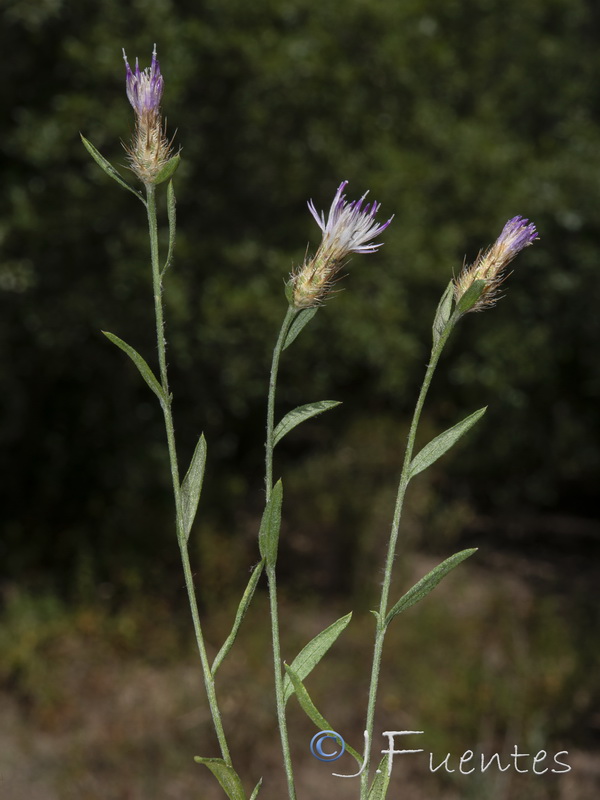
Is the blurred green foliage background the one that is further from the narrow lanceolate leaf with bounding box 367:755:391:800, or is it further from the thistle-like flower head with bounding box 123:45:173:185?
the narrow lanceolate leaf with bounding box 367:755:391:800

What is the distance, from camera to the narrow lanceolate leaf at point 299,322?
0.70 metres

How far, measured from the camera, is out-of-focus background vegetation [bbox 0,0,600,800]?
4355 millimetres

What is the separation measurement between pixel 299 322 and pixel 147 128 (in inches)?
6.6

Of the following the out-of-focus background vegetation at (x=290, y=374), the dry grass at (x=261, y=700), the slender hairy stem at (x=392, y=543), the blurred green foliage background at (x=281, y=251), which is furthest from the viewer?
the blurred green foliage background at (x=281, y=251)

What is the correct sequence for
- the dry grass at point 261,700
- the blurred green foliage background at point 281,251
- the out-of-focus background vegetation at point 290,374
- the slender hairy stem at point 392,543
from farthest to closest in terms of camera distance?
1. the blurred green foliage background at point 281,251
2. the out-of-focus background vegetation at point 290,374
3. the dry grass at point 261,700
4. the slender hairy stem at point 392,543

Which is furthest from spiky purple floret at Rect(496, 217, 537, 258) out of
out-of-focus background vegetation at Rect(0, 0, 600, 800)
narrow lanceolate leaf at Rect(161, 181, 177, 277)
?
out-of-focus background vegetation at Rect(0, 0, 600, 800)

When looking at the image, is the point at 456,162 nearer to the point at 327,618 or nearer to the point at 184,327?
the point at 184,327

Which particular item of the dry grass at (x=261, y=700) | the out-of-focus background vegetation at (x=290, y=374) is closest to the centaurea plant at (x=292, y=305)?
the out-of-focus background vegetation at (x=290, y=374)

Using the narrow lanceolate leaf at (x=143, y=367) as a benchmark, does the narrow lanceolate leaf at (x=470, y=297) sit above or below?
above

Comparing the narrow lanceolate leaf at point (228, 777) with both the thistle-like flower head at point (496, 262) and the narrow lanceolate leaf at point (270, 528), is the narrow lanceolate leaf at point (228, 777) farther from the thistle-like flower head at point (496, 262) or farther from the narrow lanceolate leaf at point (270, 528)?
the thistle-like flower head at point (496, 262)

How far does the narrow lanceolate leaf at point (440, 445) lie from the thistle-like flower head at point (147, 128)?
26 centimetres

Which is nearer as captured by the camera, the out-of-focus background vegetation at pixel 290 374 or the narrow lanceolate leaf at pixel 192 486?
the narrow lanceolate leaf at pixel 192 486

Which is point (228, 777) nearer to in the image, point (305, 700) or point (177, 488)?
point (305, 700)

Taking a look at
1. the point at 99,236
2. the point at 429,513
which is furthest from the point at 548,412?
the point at 99,236
